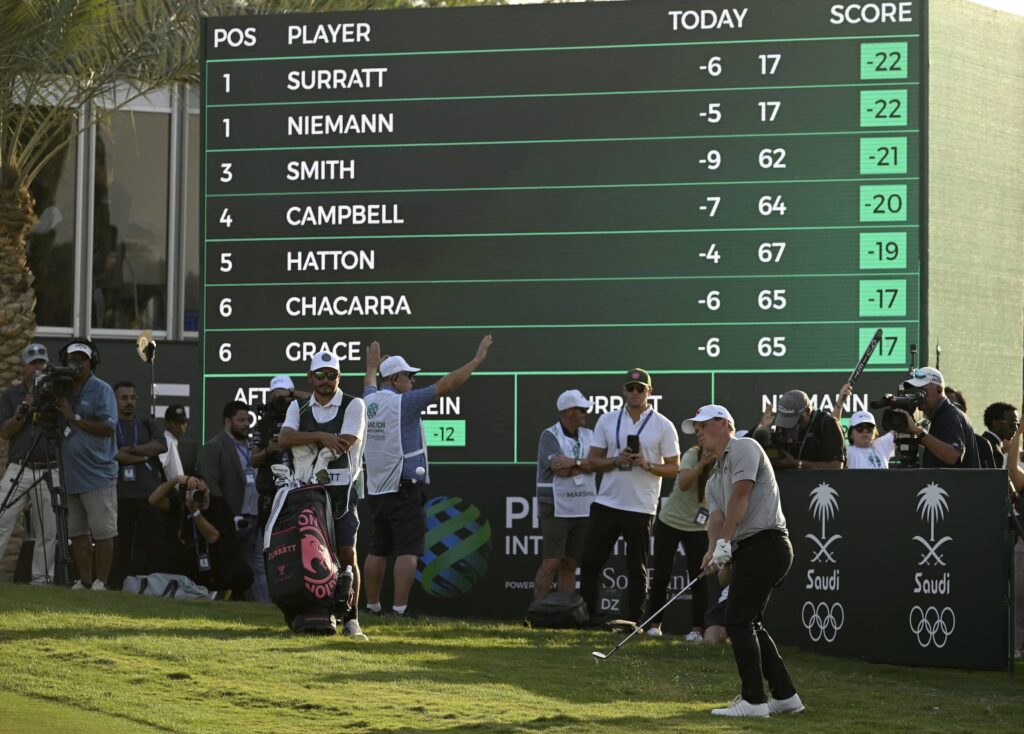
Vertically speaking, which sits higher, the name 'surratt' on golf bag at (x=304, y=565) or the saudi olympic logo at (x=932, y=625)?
the name 'surratt' on golf bag at (x=304, y=565)

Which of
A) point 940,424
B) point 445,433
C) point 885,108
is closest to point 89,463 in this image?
point 445,433

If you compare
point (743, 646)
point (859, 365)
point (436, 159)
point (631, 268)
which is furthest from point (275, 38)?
point (743, 646)

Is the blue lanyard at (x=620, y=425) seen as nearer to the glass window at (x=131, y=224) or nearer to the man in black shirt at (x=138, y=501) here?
the man in black shirt at (x=138, y=501)

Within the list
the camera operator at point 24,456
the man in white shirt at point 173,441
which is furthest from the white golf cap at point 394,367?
the camera operator at point 24,456

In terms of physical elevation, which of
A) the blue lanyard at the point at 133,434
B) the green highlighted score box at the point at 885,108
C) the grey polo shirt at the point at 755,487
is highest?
the green highlighted score box at the point at 885,108

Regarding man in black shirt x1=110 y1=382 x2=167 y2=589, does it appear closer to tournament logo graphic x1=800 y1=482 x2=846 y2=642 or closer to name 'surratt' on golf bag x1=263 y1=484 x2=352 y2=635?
name 'surratt' on golf bag x1=263 y1=484 x2=352 y2=635

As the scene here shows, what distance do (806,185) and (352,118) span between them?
4237 millimetres

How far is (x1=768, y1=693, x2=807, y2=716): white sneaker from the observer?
10.3m

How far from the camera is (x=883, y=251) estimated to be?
15711mm

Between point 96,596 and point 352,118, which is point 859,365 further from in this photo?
point 96,596

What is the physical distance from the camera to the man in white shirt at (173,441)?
677 inches

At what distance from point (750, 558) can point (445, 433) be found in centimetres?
657

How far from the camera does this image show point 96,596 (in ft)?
46.1

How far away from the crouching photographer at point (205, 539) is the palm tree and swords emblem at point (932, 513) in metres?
6.57
